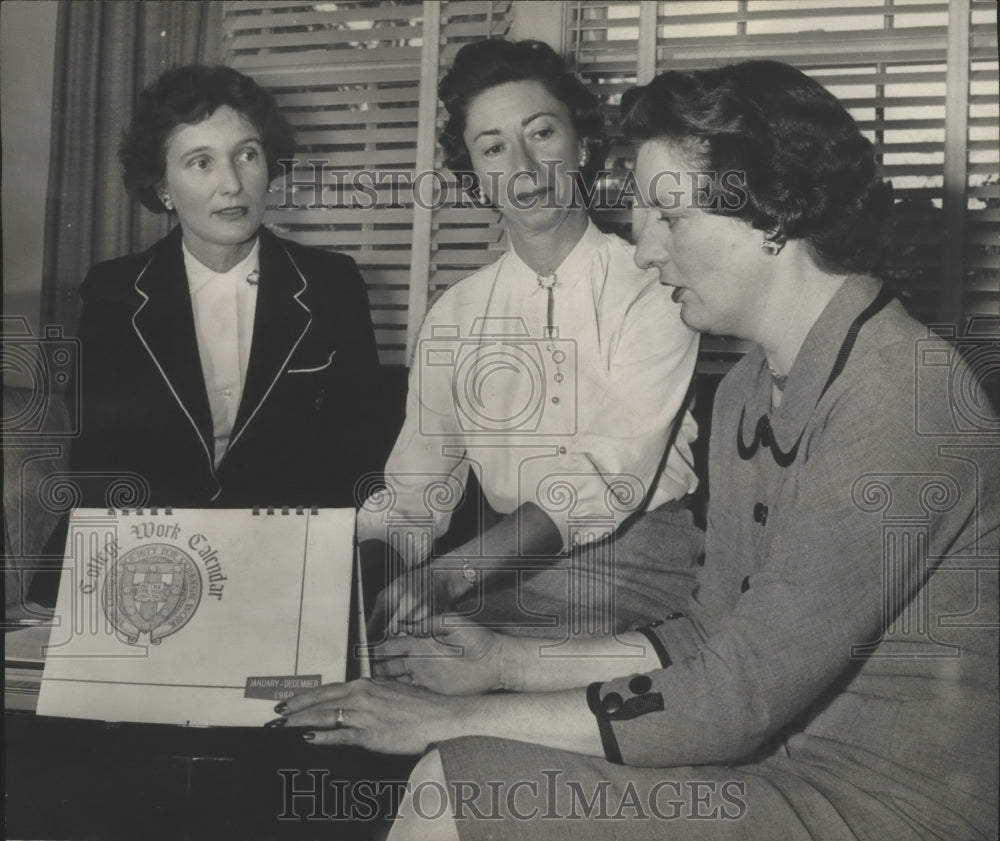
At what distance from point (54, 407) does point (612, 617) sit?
83 cm

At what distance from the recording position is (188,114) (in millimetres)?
1313

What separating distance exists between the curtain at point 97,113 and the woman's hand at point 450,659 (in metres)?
0.66

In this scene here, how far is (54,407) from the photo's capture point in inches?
52.9

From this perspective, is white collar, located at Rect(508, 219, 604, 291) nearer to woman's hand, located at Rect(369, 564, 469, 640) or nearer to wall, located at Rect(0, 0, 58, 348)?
woman's hand, located at Rect(369, 564, 469, 640)

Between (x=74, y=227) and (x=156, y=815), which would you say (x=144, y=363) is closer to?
(x=74, y=227)

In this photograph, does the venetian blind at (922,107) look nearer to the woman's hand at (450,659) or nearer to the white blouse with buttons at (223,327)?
the woman's hand at (450,659)

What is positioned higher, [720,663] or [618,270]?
[618,270]

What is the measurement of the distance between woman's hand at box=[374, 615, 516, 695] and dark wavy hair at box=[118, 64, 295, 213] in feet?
2.17

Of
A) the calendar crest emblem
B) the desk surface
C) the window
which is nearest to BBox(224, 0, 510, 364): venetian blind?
the window

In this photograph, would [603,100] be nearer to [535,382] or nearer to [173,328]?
[535,382]

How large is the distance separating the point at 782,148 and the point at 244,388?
0.76 metres

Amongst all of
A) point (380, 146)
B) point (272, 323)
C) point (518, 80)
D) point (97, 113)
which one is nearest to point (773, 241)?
point (518, 80)

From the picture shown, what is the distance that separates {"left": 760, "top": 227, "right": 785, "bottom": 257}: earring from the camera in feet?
3.53

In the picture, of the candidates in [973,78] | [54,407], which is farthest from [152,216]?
[973,78]
